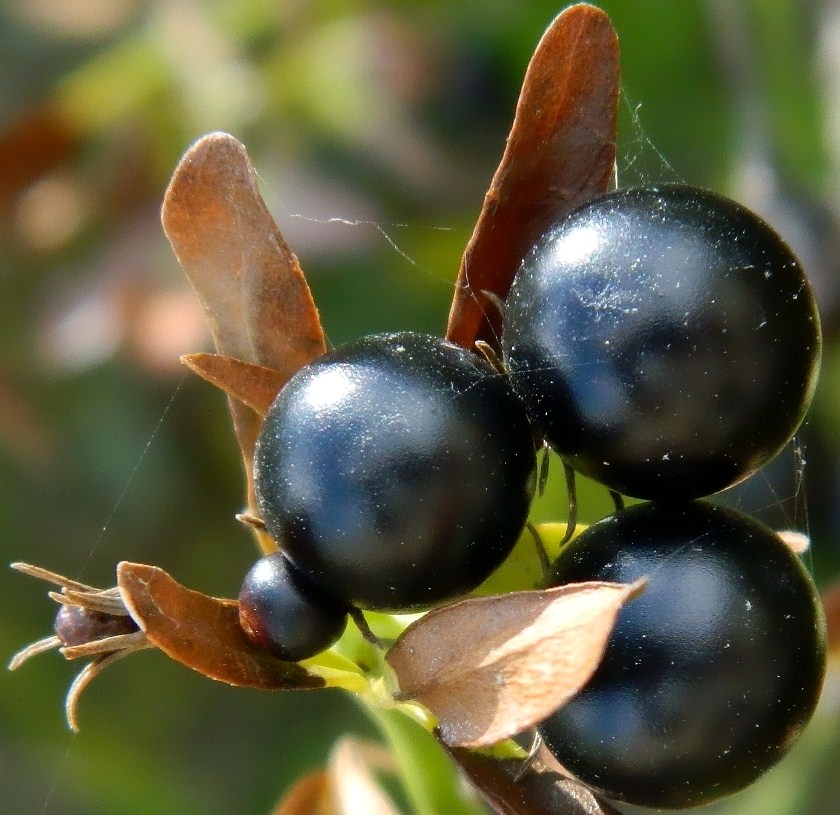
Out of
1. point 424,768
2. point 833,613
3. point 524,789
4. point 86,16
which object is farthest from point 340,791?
point 86,16

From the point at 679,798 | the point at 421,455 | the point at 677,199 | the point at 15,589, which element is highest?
the point at 677,199

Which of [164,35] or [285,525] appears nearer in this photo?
[285,525]

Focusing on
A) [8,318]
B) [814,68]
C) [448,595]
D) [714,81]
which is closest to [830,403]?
[814,68]

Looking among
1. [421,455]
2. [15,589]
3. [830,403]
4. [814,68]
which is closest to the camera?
[421,455]

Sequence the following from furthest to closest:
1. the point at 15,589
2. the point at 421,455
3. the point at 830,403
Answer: the point at 15,589 < the point at 830,403 < the point at 421,455

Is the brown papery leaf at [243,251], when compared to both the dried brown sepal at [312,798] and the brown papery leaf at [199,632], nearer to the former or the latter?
the brown papery leaf at [199,632]

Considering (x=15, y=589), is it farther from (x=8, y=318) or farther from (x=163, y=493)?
(x=8, y=318)

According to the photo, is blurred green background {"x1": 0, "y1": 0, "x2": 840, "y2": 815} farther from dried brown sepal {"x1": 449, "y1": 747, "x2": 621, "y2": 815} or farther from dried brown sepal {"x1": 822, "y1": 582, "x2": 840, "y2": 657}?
dried brown sepal {"x1": 449, "y1": 747, "x2": 621, "y2": 815}

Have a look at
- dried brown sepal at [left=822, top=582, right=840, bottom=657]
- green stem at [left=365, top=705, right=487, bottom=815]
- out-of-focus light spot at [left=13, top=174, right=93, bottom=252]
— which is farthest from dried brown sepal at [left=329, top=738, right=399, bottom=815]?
out-of-focus light spot at [left=13, top=174, right=93, bottom=252]
